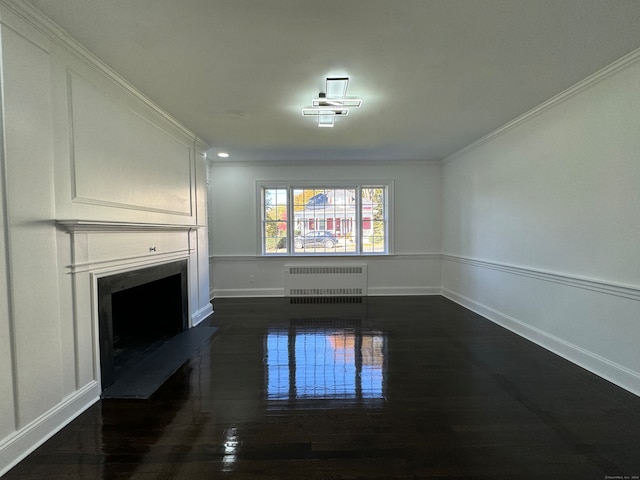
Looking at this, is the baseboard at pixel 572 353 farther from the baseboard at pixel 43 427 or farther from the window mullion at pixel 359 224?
the baseboard at pixel 43 427

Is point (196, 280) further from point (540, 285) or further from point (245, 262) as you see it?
point (540, 285)

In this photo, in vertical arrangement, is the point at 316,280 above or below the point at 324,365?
above

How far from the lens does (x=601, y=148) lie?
2.53 meters

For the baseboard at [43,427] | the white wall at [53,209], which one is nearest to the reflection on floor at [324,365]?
the baseboard at [43,427]

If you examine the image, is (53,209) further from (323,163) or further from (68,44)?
(323,163)

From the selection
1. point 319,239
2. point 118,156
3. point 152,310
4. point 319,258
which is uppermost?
point 118,156

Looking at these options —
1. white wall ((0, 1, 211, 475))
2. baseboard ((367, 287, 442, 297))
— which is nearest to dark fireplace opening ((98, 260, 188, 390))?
white wall ((0, 1, 211, 475))

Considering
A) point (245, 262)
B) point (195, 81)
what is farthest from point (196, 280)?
point (195, 81)

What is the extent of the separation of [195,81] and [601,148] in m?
3.58

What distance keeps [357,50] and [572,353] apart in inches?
134

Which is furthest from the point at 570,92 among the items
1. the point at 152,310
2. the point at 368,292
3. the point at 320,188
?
the point at 152,310

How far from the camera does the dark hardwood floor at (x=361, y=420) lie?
1.64 meters

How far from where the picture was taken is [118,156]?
8.39 ft

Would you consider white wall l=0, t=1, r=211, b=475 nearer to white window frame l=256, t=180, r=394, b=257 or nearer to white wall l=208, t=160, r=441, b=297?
white wall l=208, t=160, r=441, b=297
